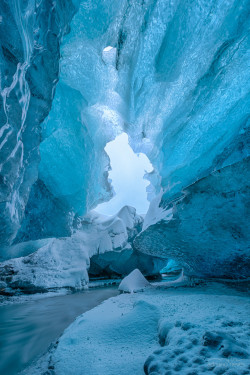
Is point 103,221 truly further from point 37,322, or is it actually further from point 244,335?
point 244,335

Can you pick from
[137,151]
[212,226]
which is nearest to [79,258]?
[137,151]

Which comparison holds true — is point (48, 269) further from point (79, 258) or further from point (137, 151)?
point (137, 151)

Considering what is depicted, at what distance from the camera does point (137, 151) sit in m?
7.72

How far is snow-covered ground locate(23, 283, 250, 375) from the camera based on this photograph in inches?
47.8

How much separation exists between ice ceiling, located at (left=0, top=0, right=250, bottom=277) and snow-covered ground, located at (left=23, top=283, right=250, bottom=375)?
182 centimetres

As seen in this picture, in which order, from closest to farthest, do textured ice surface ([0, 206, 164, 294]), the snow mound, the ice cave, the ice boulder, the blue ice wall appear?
the ice cave, the blue ice wall, the snow mound, the ice boulder, textured ice surface ([0, 206, 164, 294])

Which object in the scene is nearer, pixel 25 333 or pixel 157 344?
pixel 157 344

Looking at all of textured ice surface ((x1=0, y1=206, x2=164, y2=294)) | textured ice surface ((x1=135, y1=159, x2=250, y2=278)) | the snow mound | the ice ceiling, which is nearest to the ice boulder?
textured ice surface ((x1=0, y1=206, x2=164, y2=294))

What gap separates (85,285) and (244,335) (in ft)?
26.8

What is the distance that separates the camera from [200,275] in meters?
5.54

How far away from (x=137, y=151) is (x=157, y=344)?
22.0 feet

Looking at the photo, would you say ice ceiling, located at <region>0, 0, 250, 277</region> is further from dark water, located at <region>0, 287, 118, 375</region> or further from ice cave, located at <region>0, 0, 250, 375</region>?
dark water, located at <region>0, 287, 118, 375</region>

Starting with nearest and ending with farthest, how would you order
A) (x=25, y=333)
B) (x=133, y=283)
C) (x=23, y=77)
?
(x=23, y=77)
(x=25, y=333)
(x=133, y=283)

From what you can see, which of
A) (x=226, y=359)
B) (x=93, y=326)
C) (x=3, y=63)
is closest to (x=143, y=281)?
(x=93, y=326)
